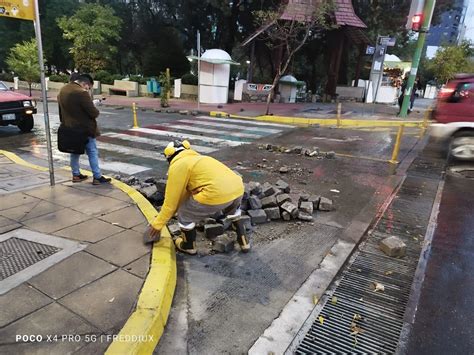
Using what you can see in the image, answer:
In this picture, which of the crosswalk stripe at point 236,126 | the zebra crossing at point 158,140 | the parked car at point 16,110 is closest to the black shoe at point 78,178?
the zebra crossing at point 158,140

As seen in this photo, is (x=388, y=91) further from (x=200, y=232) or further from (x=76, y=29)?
(x=200, y=232)

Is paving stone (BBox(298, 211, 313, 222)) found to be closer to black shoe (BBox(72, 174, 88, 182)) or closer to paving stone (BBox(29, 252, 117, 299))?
paving stone (BBox(29, 252, 117, 299))

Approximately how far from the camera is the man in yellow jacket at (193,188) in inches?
137

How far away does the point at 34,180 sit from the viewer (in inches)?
228

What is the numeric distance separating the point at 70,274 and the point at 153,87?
81.2ft

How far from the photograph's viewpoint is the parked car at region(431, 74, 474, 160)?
845 cm

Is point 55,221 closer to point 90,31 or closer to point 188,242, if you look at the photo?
point 188,242

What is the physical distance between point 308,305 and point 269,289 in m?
0.41

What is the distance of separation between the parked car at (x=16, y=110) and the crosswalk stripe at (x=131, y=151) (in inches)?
109

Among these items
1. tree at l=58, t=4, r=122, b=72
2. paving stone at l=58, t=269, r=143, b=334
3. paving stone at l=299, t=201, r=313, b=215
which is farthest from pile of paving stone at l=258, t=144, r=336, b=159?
tree at l=58, t=4, r=122, b=72

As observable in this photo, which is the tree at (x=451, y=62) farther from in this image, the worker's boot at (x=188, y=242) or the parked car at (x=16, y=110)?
the worker's boot at (x=188, y=242)

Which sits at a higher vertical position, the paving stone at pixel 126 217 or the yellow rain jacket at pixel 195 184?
the yellow rain jacket at pixel 195 184

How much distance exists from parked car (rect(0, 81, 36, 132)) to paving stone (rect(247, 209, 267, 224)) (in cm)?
888

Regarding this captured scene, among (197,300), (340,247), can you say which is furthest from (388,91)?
(197,300)
